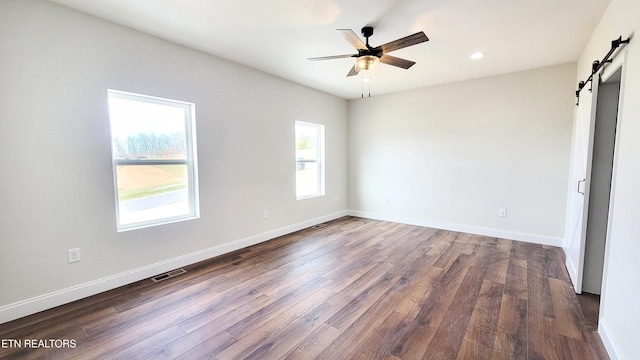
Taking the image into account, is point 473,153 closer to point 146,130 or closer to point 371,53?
point 371,53

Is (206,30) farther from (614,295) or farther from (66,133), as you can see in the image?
(614,295)

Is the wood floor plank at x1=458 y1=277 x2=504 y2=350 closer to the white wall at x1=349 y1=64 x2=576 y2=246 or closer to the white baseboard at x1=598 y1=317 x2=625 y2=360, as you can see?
the white baseboard at x1=598 y1=317 x2=625 y2=360

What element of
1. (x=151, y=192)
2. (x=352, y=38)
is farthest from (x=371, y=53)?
(x=151, y=192)

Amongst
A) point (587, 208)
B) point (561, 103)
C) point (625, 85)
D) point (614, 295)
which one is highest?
point (561, 103)

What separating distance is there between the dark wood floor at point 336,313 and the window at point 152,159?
2.46ft

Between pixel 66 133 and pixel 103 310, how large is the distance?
5.23 ft

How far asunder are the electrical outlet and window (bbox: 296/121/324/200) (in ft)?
10.0

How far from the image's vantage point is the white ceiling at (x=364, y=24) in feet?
7.52

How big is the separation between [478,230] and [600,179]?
229cm

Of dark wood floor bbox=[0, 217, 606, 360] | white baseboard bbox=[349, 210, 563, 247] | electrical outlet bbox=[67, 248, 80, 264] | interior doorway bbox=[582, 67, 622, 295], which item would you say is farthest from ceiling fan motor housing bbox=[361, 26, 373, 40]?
white baseboard bbox=[349, 210, 563, 247]

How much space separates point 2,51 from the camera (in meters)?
2.04

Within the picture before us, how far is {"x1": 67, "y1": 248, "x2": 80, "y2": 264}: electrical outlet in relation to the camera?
2.40m

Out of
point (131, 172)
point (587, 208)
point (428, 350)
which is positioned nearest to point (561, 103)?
point (587, 208)

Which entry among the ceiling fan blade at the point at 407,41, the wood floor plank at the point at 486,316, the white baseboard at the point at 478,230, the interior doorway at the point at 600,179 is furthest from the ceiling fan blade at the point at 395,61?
the white baseboard at the point at 478,230
